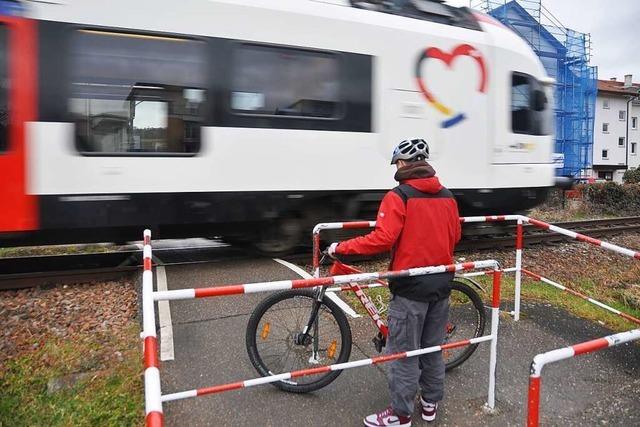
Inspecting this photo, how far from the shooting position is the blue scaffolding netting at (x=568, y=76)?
89.0 ft

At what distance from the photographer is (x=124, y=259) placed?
23.9 feet

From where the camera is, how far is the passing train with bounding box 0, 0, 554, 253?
5.23 meters

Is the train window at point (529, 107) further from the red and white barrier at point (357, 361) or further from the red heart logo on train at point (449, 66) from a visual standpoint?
the red and white barrier at point (357, 361)

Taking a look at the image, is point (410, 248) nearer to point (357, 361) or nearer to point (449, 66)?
point (357, 361)

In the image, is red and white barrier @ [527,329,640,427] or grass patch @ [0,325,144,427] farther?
grass patch @ [0,325,144,427]

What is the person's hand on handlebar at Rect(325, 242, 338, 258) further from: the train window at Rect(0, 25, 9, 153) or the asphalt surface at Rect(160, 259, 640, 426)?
the train window at Rect(0, 25, 9, 153)

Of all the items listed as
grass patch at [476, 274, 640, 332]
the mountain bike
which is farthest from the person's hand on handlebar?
grass patch at [476, 274, 640, 332]

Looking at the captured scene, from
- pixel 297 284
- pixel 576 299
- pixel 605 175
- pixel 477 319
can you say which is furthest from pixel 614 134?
pixel 297 284

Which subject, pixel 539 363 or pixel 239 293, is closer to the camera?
pixel 539 363

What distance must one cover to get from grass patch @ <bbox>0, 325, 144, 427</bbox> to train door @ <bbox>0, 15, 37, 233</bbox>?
174 centimetres

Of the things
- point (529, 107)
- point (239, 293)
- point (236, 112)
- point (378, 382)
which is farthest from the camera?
point (529, 107)

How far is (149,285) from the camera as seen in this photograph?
8.73 feet

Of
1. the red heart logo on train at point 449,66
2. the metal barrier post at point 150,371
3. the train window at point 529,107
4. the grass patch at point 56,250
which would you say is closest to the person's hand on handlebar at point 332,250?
the metal barrier post at point 150,371

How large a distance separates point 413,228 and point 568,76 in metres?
30.6
